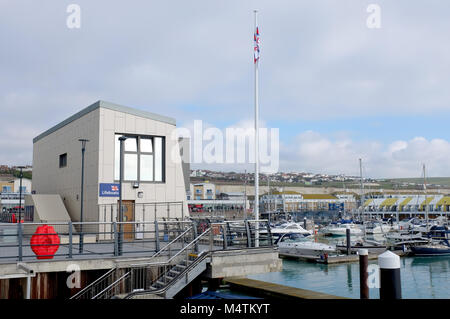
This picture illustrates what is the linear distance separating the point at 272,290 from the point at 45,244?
425 inches

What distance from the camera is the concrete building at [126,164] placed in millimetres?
24781

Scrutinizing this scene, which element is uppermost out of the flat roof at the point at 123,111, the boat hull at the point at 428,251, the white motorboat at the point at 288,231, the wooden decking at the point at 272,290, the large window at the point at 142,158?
the flat roof at the point at 123,111

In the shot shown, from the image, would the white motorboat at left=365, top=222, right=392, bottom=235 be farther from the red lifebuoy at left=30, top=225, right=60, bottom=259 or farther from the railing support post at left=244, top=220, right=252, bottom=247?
the red lifebuoy at left=30, top=225, right=60, bottom=259

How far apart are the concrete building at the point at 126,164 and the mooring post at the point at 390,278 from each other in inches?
Result: 715

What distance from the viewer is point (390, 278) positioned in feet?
22.5

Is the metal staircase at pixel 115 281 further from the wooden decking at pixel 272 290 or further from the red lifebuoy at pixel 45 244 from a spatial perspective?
the wooden decking at pixel 272 290

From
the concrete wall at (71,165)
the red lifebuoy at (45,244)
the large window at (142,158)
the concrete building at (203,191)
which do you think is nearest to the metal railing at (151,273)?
the red lifebuoy at (45,244)

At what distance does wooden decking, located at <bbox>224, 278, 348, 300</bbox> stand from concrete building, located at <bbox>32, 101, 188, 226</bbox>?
5.19 m

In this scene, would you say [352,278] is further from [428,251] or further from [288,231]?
[288,231]

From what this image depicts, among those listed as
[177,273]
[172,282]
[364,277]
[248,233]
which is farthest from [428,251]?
[172,282]

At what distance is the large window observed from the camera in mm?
25609

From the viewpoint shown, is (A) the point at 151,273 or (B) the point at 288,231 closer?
(A) the point at 151,273
